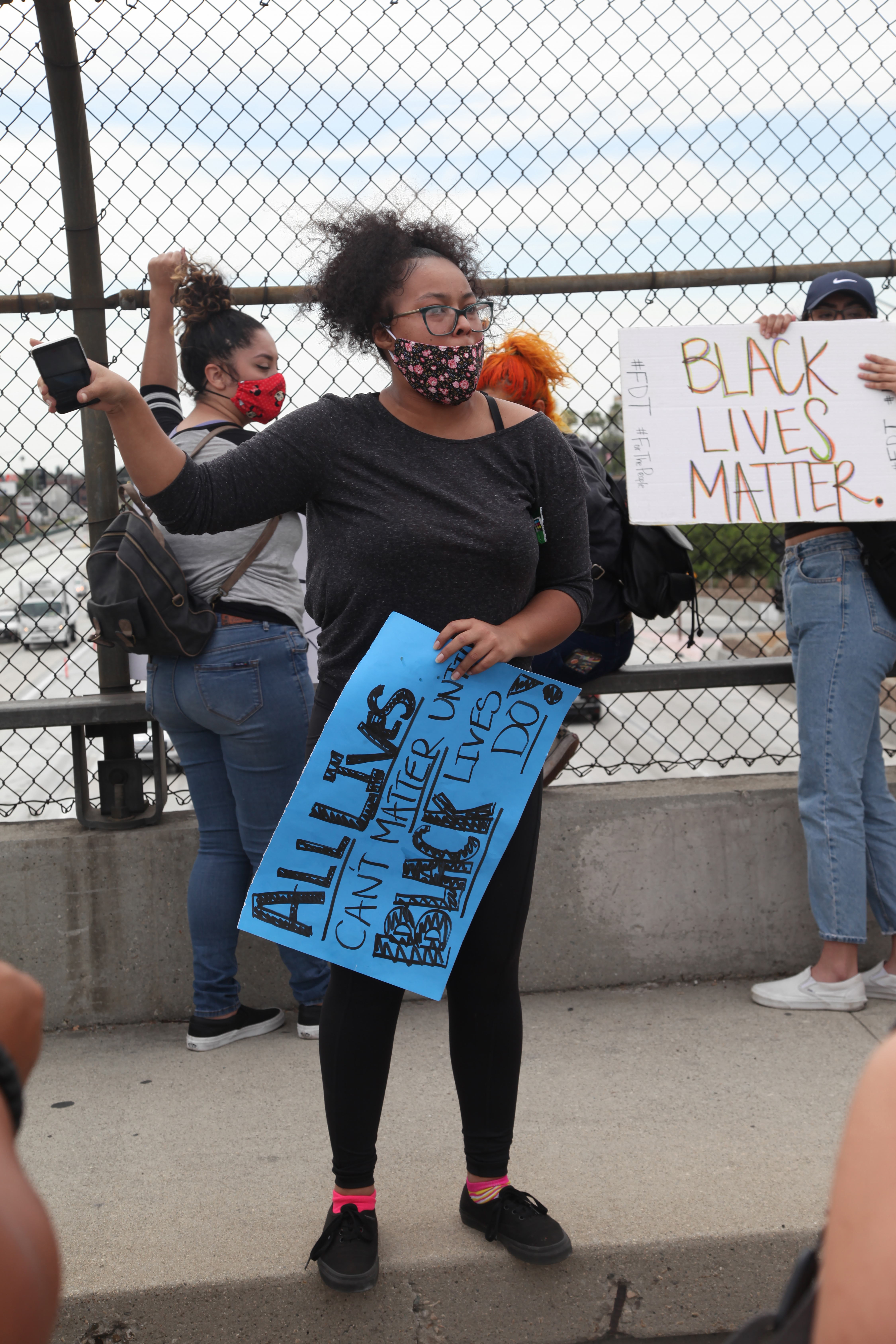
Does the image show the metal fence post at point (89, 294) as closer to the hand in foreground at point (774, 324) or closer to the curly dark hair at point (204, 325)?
the curly dark hair at point (204, 325)

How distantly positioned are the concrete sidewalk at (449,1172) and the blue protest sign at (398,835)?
0.66 meters

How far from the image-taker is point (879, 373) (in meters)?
3.30

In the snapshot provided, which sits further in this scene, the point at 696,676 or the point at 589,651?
A: the point at 696,676

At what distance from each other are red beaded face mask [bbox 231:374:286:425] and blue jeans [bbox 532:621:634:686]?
1.02 meters

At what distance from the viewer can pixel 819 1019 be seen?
3381mm

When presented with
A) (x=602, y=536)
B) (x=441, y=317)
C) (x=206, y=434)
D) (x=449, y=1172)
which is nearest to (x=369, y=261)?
(x=441, y=317)

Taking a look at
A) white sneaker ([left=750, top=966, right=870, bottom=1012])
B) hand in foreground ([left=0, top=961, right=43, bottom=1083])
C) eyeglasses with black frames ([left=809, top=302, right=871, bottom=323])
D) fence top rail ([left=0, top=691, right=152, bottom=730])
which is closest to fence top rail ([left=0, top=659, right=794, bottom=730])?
fence top rail ([left=0, top=691, right=152, bottom=730])

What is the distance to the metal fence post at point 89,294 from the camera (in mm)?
3197

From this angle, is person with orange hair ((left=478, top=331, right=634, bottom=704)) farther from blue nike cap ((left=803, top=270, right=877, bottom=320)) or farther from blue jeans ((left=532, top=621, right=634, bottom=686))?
blue nike cap ((left=803, top=270, right=877, bottom=320))

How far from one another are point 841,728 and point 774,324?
3.89 ft

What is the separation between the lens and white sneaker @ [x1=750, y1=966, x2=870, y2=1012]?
11.2ft

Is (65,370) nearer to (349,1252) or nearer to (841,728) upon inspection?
(349,1252)

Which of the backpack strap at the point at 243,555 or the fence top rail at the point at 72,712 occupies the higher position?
the backpack strap at the point at 243,555

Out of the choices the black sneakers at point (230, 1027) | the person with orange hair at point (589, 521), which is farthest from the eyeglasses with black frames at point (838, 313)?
the black sneakers at point (230, 1027)
